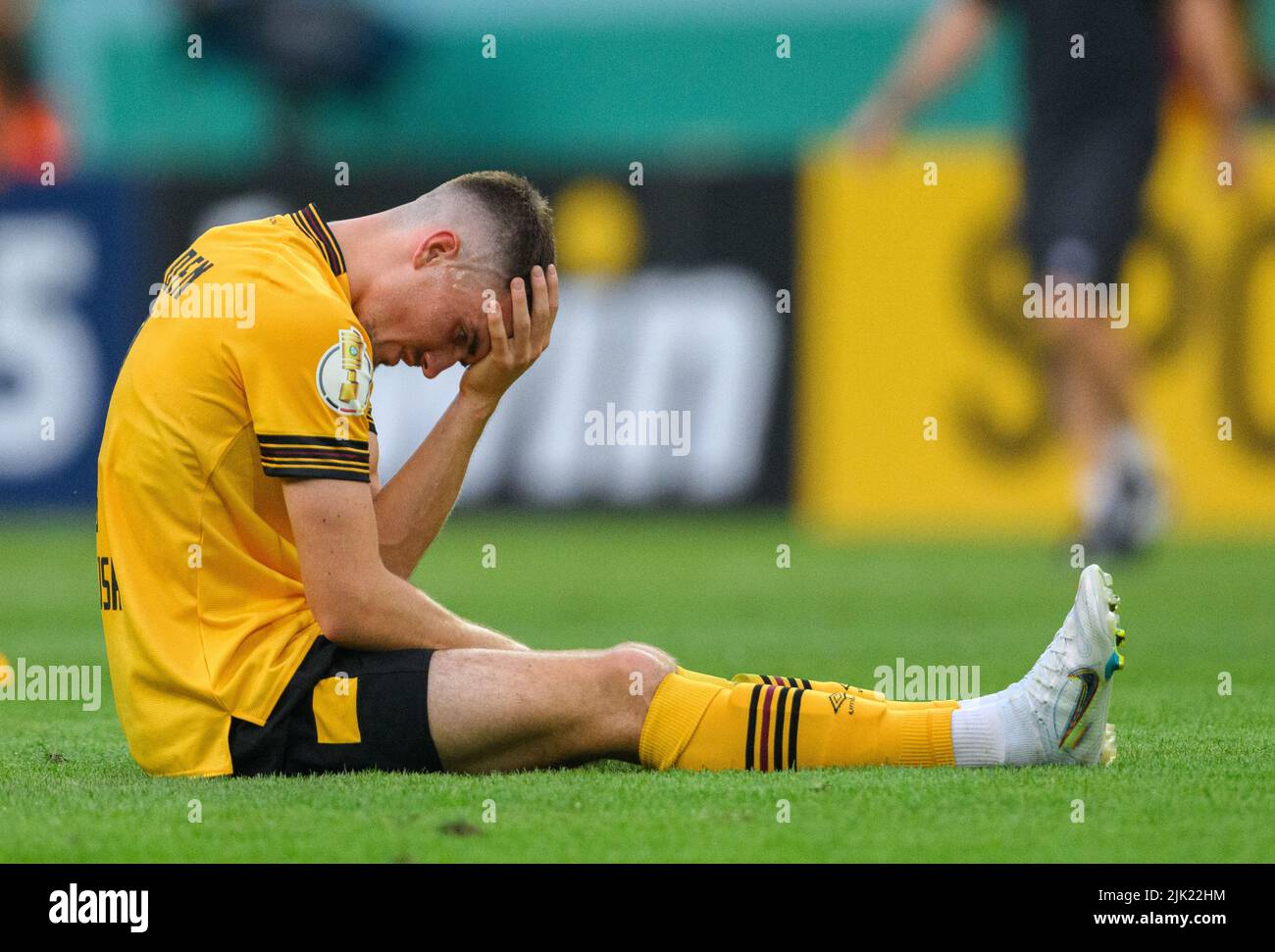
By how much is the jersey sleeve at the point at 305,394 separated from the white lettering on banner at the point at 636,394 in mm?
7744

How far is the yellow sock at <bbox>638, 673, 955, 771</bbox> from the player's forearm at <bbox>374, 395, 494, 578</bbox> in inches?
25.2

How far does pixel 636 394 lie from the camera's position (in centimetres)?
1185

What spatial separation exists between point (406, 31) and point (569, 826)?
1691 centimetres

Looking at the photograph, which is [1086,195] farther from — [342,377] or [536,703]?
[342,377]

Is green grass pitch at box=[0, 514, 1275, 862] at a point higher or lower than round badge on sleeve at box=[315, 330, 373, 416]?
lower

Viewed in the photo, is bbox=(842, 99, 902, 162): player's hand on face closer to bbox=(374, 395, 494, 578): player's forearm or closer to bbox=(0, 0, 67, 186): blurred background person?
bbox=(0, 0, 67, 186): blurred background person

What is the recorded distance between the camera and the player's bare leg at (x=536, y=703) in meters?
3.97

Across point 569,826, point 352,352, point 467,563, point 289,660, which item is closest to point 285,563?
point 289,660

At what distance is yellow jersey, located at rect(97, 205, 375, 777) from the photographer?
3.86 meters

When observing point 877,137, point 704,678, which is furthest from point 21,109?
point 704,678

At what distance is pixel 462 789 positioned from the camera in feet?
12.9

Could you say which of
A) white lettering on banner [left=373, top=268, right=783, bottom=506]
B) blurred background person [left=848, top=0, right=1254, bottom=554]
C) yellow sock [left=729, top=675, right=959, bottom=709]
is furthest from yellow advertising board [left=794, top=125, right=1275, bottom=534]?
yellow sock [left=729, top=675, right=959, bottom=709]

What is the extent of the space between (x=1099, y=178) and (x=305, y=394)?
658cm

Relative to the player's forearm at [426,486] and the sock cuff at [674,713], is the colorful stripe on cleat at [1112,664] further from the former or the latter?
the player's forearm at [426,486]
